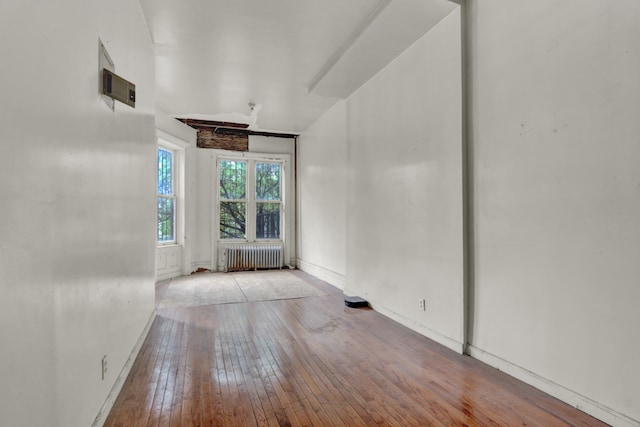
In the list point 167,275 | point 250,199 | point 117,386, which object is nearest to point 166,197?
point 167,275

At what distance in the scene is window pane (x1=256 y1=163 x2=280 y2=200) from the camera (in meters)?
7.64

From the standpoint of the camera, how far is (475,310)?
2.74 meters

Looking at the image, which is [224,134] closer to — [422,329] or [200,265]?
[200,265]

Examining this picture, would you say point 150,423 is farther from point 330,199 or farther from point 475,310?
point 330,199

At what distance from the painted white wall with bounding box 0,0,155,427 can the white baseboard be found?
2558mm

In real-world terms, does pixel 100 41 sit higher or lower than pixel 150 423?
higher

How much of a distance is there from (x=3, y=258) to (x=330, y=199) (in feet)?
16.8

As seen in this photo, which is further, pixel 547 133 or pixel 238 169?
pixel 238 169

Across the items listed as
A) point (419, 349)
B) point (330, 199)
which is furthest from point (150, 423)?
point (330, 199)

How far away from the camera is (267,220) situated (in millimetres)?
7680

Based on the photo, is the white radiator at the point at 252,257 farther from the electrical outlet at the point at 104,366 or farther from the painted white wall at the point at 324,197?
the electrical outlet at the point at 104,366

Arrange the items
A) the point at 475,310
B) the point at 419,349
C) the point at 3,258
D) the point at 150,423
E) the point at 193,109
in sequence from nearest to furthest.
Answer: the point at 3,258, the point at 150,423, the point at 475,310, the point at 419,349, the point at 193,109

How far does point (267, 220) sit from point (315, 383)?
5.55 metres

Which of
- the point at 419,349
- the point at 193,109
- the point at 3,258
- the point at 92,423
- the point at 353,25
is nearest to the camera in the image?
the point at 3,258
